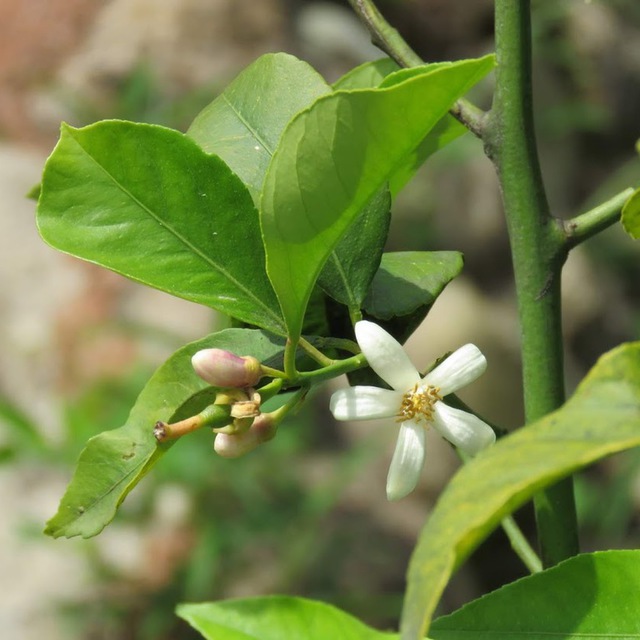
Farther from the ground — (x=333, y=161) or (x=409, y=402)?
(x=333, y=161)

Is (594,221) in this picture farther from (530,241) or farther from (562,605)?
(562,605)

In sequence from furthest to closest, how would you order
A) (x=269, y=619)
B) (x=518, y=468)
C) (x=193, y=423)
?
1. (x=269, y=619)
2. (x=193, y=423)
3. (x=518, y=468)

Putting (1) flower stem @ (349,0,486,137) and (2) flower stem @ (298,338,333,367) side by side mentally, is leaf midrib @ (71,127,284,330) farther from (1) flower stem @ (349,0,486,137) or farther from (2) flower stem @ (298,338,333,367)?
(1) flower stem @ (349,0,486,137)

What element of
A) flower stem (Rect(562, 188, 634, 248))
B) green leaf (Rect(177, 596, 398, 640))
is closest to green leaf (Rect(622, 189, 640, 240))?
flower stem (Rect(562, 188, 634, 248))

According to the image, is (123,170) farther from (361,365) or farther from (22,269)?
(22,269)

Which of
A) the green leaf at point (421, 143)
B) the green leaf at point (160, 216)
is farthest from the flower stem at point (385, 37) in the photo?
the green leaf at point (160, 216)

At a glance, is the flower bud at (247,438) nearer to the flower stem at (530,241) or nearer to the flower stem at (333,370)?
the flower stem at (333,370)

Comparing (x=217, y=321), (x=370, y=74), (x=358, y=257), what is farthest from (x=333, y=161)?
(x=217, y=321)
